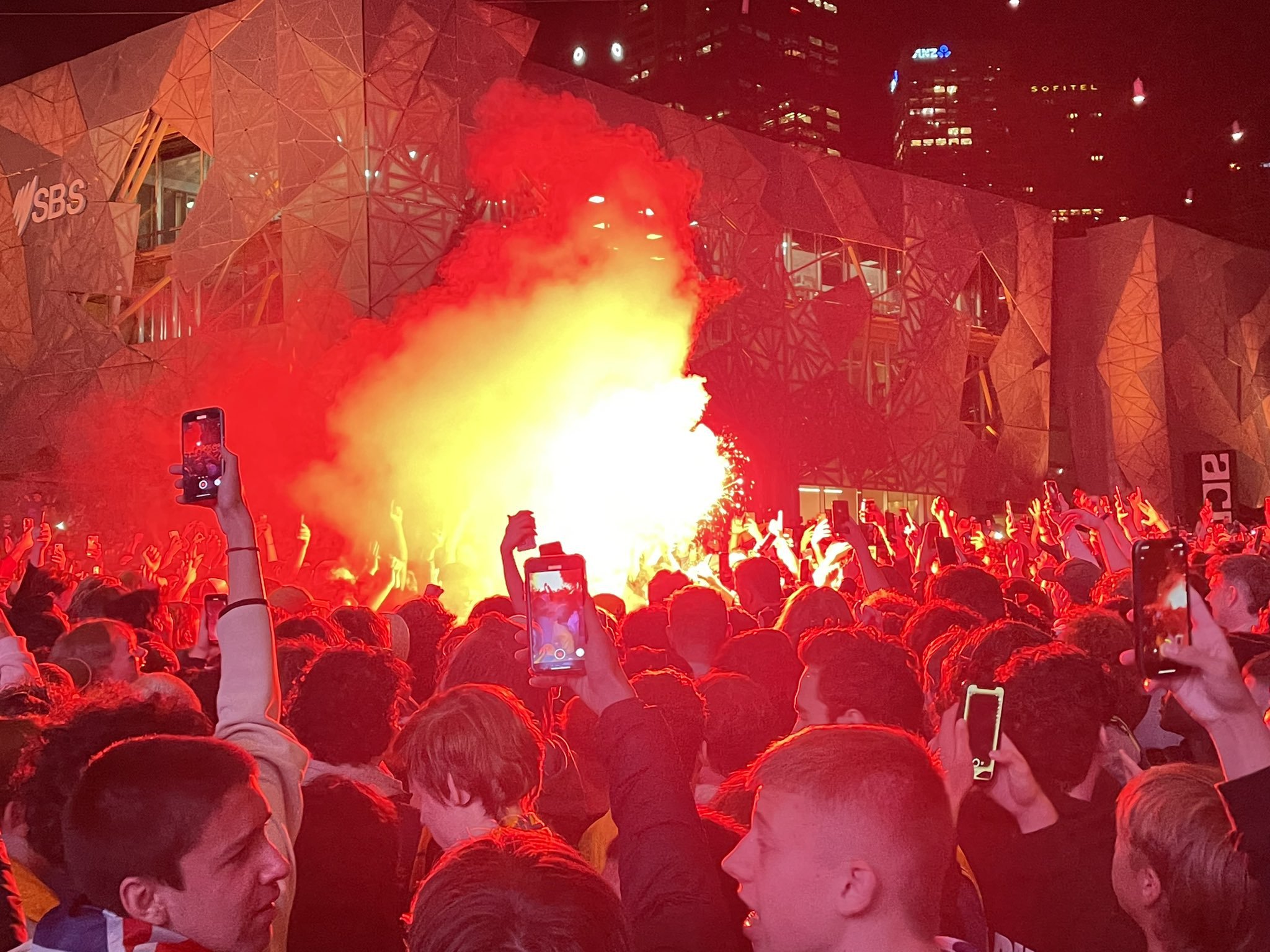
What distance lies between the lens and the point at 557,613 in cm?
328

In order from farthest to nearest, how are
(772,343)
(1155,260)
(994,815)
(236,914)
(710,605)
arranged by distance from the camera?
(1155,260) → (772,343) → (710,605) → (994,815) → (236,914)

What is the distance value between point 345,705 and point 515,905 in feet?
7.32

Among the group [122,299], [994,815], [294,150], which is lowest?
[994,815]

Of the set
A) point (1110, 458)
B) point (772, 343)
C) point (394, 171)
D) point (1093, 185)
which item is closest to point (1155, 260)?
point (1110, 458)

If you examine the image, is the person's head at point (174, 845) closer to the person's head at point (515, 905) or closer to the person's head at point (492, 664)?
the person's head at point (515, 905)

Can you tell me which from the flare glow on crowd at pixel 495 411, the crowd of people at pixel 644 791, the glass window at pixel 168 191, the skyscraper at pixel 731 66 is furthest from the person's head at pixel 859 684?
the skyscraper at pixel 731 66

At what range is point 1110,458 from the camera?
41.9 metres

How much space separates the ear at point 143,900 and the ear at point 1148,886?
1.91 meters

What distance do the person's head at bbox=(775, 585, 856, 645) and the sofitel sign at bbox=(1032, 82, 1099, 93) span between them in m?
119

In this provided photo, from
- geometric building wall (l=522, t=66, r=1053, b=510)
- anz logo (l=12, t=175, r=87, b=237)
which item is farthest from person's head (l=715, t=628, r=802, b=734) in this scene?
anz logo (l=12, t=175, r=87, b=237)

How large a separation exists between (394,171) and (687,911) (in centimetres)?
2442

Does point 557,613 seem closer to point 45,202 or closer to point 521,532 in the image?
point 521,532

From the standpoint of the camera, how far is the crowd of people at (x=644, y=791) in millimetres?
2332

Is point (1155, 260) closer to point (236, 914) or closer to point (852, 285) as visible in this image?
point (852, 285)
